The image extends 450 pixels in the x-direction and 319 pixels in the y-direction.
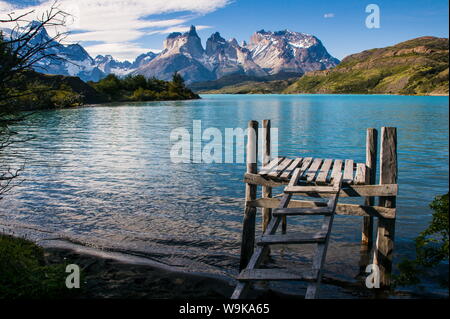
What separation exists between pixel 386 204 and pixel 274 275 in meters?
5.21

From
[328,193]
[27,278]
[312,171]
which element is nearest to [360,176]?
[312,171]

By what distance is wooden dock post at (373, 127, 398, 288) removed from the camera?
33.9 feet

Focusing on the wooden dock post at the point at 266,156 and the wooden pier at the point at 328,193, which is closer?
the wooden pier at the point at 328,193

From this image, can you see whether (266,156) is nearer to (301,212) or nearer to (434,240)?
(301,212)

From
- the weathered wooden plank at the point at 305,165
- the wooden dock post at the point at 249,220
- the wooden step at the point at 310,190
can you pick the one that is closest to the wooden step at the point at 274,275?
the wooden step at the point at 310,190

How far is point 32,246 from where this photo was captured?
1089cm

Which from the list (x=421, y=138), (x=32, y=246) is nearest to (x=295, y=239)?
(x=32, y=246)

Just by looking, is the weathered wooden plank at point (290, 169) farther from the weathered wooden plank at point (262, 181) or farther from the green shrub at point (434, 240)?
the green shrub at point (434, 240)

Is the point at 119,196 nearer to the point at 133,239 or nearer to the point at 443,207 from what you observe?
the point at 133,239

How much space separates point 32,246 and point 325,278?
326 inches

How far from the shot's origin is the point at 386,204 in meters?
10.6

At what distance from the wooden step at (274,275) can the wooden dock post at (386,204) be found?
4856 millimetres

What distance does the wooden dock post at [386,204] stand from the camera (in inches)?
406

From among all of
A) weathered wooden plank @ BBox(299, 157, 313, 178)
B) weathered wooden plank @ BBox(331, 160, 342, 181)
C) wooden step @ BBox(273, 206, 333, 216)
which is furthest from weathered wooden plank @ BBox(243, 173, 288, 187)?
wooden step @ BBox(273, 206, 333, 216)
